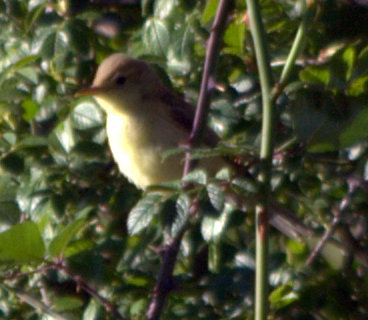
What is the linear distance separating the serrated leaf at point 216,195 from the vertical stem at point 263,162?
268 millimetres

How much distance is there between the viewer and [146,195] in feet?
7.30

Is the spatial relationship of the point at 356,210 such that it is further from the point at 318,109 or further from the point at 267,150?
the point at 267,150

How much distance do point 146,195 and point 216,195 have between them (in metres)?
0.53

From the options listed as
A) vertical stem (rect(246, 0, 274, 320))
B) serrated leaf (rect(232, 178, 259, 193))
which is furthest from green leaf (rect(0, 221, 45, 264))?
vertical stem (rect(246, 0, 274, 320))

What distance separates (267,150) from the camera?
141 cm

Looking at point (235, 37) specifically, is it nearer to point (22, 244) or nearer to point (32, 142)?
point (32, 142)

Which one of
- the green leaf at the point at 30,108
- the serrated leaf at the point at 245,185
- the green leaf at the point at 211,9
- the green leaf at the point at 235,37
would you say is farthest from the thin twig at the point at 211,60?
the green leaf at the point at 30,108

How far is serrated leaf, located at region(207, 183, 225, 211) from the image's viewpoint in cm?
172

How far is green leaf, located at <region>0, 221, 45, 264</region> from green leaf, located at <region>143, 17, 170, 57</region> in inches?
35.3

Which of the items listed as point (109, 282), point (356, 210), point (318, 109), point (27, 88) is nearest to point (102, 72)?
point (27, 88)

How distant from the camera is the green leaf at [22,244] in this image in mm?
1802

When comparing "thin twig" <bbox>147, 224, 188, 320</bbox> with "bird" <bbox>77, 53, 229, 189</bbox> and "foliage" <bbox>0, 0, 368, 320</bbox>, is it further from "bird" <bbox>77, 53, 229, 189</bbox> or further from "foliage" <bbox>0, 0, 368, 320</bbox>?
"bird" <bbox>77, 53, 229, 189</bbox>

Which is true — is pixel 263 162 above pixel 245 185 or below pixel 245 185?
above

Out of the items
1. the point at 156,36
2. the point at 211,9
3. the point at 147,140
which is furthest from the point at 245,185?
the point at 147,140
